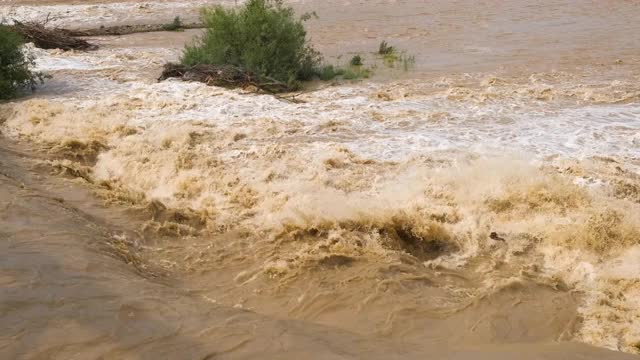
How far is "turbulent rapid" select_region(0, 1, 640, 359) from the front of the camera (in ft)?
13.2

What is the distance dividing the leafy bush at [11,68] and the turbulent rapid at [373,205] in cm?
61

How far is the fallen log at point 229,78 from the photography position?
10.4 meters

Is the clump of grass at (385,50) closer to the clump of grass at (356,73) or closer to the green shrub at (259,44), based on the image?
the clump of grass at (356,73)

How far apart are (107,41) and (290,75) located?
294 inches

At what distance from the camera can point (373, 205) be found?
5.81m

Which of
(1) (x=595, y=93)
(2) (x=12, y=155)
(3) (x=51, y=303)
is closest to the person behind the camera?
(3) (x=51, y=303)

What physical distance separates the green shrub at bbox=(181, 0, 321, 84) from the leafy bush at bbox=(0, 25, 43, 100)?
2687 millimetres

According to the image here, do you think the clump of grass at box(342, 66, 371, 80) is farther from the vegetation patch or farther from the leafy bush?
the leafy bush

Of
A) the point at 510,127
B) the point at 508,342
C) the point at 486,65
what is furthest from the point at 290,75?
the point at 508,342

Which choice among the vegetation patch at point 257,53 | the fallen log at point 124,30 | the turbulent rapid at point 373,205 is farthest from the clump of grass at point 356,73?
the fallen log at point 124,30

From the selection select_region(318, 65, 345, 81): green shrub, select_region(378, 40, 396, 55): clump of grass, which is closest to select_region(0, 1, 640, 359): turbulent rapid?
select_region(318, 65, 345, 81): green shrub

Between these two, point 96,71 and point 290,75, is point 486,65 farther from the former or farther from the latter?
point 96,71

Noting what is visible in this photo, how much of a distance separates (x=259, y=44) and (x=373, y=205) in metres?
6.04

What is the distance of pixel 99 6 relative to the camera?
23.6 meters
